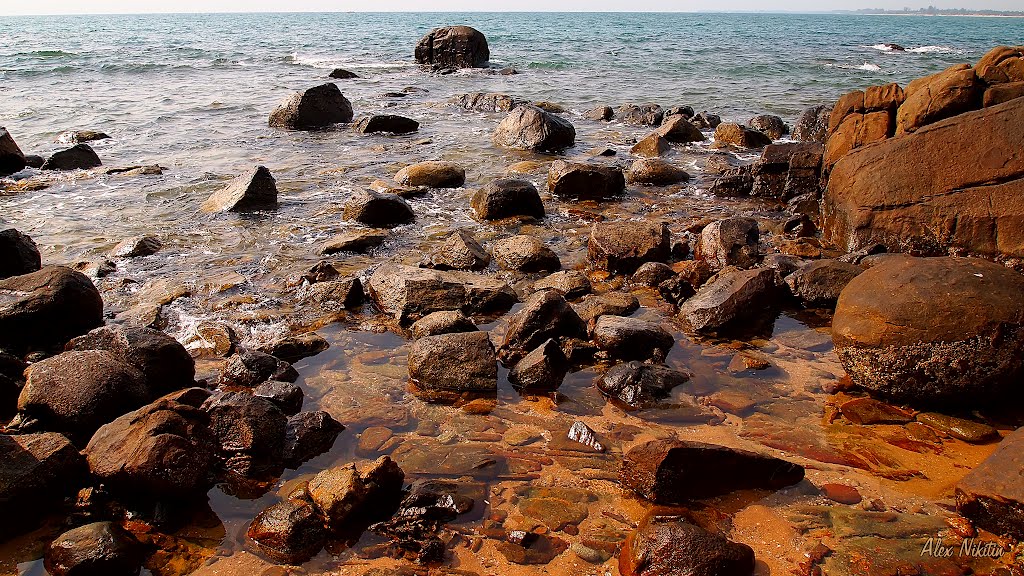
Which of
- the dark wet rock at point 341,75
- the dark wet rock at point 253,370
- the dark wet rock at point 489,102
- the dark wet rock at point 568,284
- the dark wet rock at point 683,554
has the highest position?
the dark wet rock at point 341,75

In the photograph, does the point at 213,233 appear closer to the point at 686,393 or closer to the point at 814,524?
the point at 686,393

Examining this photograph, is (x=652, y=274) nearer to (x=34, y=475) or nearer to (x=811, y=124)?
(x=34, y=475)

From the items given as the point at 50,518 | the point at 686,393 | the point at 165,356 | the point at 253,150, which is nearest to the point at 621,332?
the point at 686,393

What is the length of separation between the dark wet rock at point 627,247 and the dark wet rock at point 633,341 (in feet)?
6.19

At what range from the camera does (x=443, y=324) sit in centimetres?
603

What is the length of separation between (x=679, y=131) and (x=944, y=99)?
22.2ft

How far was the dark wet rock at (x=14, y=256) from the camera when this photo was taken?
7180 millimetres

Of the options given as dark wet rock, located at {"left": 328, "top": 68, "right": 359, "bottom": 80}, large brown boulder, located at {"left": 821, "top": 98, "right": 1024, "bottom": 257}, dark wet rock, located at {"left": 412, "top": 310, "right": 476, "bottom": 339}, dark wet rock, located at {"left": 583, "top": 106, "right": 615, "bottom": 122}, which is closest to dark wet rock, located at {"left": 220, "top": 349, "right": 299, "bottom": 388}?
dark wet rock, located at {"left": 412, "top": 310, "right": 476, "bottom": 339}

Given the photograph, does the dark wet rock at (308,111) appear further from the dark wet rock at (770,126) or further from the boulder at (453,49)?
the boulder at (453,49)

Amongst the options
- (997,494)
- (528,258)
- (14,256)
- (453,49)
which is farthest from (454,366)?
(453,49)

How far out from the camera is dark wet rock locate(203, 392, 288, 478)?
4312mm

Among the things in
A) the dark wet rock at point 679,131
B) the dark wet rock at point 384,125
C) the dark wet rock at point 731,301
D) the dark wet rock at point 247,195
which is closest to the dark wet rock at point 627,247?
the dark wet rock at point 731,301

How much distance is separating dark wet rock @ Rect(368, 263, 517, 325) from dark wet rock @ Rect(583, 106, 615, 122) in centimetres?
1161

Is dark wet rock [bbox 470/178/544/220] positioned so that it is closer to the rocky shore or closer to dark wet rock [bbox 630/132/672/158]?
the rocky shore
